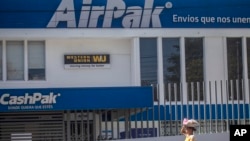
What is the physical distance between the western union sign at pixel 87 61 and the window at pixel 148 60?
1.33 m

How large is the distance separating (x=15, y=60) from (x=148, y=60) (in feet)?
16.4

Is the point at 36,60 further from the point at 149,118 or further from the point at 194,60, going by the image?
the point at 149,118

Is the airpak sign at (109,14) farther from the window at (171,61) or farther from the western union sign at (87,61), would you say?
the western union sign at (87,61)

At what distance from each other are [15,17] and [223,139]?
9489 mm

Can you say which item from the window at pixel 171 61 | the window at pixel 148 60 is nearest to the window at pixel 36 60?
the window at pixel 148 60

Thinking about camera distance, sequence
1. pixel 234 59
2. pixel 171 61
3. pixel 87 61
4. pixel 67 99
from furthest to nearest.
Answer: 1. pixel 234 59
2. pixel 171 61
3. pixel 87 61
4. pixel 67 99

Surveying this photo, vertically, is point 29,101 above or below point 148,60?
below

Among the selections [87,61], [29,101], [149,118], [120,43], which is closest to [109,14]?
[120,43]

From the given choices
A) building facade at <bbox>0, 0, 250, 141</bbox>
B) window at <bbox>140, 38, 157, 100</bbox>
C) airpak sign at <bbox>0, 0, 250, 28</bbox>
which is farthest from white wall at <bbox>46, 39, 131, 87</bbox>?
airpak sign at <bbox>0, 0, 250, 28</bbox>

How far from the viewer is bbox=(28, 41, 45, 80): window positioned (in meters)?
20.7

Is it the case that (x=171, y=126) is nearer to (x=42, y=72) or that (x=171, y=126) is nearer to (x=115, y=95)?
(x=115, y=95)

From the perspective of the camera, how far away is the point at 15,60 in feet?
67.8

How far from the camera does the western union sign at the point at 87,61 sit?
67.6ft

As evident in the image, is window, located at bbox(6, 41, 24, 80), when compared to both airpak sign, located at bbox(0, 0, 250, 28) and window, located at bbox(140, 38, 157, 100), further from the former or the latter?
window, located at bbox(140, 38, 157, 100)
